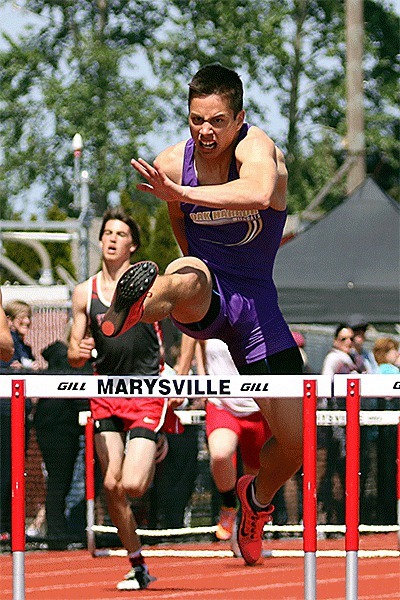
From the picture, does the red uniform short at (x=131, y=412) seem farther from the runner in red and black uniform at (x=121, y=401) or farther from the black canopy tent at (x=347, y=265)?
the black canopy tent at (x=347, y=265)

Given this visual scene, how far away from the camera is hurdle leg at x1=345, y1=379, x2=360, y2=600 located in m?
5.73

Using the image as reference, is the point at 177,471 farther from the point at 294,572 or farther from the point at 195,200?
the point at 195,200

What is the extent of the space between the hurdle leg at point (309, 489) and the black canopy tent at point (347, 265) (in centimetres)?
725

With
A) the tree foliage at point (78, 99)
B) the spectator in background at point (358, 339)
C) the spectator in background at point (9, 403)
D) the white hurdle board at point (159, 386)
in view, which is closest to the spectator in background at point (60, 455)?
the spectator in background at point (9, 403)

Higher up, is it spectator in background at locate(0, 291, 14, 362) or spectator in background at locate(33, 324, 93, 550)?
spectator in background at locate(0, 291, 14, 362)

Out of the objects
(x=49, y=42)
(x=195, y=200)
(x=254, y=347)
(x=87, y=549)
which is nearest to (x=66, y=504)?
(x=87, y=549)

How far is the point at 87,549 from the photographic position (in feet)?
32.5

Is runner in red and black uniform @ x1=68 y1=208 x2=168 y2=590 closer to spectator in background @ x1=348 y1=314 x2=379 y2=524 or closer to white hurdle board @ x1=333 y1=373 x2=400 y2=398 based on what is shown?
white hurdle board @ x1=333 y1=373 x2=400 y2=398

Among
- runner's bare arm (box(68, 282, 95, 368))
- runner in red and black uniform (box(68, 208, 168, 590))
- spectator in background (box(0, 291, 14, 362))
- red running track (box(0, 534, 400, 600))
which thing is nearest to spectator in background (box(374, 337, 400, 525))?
red running track (box(0, 534, 400, 600))

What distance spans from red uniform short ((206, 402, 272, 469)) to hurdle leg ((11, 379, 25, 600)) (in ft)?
11.7

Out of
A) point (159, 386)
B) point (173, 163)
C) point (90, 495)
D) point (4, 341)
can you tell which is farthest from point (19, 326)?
point (159, 386)

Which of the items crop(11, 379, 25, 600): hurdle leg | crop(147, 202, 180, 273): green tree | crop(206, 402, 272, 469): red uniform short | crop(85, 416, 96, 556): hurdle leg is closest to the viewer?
crop(11, 379, 25, 600): hurdle leg

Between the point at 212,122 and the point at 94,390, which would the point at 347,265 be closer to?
the point at 212,122

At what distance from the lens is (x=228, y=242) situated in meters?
6.24
